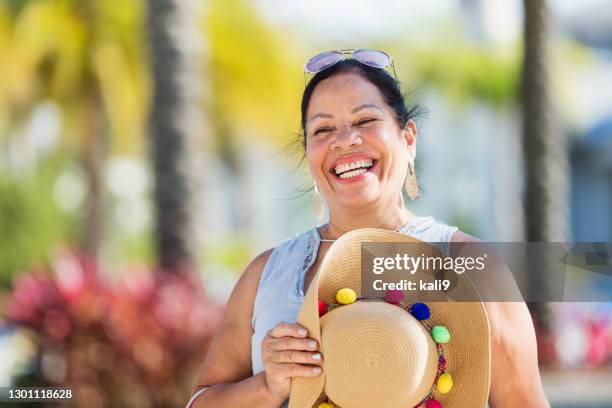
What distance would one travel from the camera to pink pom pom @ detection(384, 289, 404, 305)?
7.19 ft

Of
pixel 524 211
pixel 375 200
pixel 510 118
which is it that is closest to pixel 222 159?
pixel 510 118

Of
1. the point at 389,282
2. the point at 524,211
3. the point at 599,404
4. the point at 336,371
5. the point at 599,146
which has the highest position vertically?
the point at 599,146

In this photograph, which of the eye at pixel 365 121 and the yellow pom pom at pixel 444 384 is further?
the eye at pixel 365 121

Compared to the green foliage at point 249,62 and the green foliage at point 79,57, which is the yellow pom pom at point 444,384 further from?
the green foliage at point 249,62

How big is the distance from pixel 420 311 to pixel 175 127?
243 inches

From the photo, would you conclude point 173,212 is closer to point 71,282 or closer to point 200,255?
point 200,255

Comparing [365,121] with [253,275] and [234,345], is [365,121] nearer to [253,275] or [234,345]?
[253,275]

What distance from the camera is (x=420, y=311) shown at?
2.17 meters

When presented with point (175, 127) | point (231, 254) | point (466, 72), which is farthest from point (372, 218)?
point (466, 72)

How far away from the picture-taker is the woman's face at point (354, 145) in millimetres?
2354

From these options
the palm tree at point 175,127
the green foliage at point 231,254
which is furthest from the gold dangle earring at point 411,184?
the green foliage at point 231,254

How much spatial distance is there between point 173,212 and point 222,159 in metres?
26.8

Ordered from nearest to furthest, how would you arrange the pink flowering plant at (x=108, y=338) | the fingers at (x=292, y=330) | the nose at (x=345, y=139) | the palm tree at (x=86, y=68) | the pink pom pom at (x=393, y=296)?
the fingers at (x=292, y=330) → the pink pom pom at (x=393, y=296) → the nose at (x=345, y=139) → the pink flowering plant at (x=108, y=338) → the palm tree at (x=86, y=68)

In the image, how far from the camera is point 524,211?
29.1 feet
